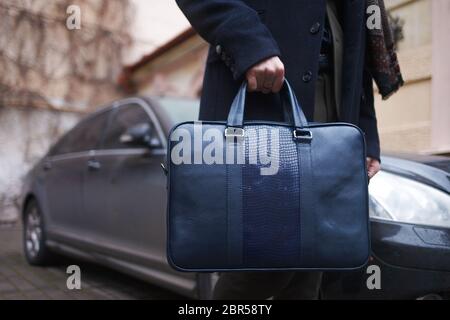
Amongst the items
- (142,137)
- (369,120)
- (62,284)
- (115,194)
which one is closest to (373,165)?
(369,120)

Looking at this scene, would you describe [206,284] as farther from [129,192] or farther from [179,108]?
[179,108]

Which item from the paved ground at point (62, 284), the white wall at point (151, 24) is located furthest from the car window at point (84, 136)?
the white wall at point (151, 24)

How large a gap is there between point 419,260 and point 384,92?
2.01ft

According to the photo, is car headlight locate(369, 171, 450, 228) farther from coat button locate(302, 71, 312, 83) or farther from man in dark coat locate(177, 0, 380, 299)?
coat button locate(302, 71, 312, 83)

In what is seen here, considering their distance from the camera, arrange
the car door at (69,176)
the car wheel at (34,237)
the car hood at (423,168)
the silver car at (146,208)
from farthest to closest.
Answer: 1. the car wheel at (34,237)
2. the car door at (69,176)
3. the car hood at (423,168)
4. the silver car at (146,208)

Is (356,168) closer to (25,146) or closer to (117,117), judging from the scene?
(117,117)

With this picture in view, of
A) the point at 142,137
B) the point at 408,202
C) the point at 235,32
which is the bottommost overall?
the point at 408,202

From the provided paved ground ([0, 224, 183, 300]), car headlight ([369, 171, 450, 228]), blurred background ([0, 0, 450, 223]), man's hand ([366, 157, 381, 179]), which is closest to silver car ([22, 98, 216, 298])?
paved ground ([0, 224, 183, 300])

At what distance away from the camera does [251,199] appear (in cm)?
133

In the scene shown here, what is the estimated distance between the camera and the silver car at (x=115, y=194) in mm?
2938

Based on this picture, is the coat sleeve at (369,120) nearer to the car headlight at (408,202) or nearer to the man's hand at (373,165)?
the man's hand at (373,165)

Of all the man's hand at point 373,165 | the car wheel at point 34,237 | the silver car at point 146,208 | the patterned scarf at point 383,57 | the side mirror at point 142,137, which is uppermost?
the patterned scarf at point 383,57

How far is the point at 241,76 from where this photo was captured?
4.58 feet

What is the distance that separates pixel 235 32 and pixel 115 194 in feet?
7.11
